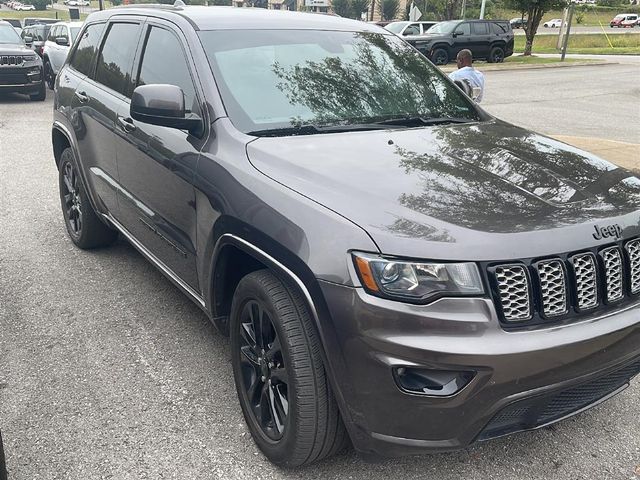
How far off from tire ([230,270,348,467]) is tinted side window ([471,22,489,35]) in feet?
83.7

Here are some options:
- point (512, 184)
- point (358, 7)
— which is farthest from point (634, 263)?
point (358, 7)

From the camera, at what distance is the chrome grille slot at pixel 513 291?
83.2 inches

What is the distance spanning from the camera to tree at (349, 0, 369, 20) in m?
66.3

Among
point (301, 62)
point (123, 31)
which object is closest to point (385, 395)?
point (301, 62)

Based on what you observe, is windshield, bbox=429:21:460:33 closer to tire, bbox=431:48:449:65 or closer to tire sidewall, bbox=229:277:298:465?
tire, bbox=431:48:449:65

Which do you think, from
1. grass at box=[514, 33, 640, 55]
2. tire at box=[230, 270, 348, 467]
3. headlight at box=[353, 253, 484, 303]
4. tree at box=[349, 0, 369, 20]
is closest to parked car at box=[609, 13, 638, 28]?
grass at box=[514, 33, 640, 55]

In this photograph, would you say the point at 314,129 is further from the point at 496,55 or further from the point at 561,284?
the point at 496,55

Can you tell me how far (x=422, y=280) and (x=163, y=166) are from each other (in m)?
1.77

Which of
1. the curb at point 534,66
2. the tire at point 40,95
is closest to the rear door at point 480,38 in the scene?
the curb at point 534,66

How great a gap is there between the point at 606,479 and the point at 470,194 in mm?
1359

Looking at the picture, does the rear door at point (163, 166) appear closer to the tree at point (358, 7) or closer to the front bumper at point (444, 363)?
the front bumper at point (444, 363)

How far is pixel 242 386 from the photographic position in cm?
288

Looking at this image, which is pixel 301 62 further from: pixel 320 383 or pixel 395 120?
pixel 320 383

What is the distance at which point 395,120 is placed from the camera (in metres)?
3.30
